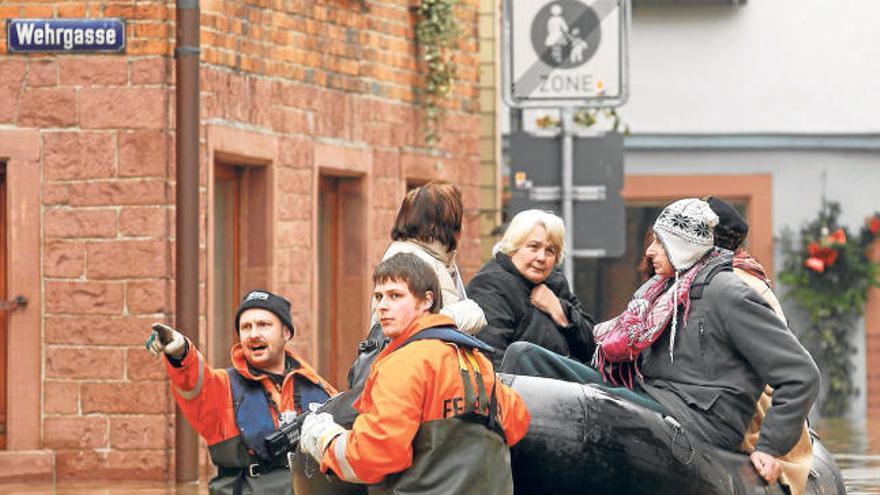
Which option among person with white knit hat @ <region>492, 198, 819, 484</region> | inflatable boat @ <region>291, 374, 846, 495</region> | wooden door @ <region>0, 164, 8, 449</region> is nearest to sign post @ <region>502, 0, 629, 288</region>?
wooden door @ <region>0, 164, 8, 449</region>

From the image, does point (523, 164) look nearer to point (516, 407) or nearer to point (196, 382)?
point (196, 382)

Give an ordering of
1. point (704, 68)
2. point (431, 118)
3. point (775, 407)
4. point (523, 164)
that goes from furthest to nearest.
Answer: point (704, 68), point (431, 118), point (523, 164), point (775, 407)

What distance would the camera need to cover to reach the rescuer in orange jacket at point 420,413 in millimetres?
7059

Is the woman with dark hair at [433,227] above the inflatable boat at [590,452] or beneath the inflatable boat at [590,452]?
above

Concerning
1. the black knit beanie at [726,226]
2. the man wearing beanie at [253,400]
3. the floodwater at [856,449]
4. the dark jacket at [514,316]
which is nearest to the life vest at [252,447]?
the man wearing beanie at [253,400]

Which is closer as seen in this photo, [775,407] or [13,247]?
[775,407]

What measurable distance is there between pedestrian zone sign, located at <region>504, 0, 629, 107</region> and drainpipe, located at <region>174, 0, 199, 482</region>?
1837 mm

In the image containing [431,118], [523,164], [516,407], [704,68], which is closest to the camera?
[516,407]

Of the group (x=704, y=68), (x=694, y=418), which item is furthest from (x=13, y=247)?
(x=704, y=68)

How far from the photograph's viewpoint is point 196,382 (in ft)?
29.1

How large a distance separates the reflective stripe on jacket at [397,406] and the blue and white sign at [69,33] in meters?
8.48

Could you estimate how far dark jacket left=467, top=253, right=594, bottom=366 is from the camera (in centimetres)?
903

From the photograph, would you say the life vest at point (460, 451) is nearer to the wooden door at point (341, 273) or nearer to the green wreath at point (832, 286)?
the wooden door at point (341, 273)

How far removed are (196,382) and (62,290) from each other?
6795 mm
